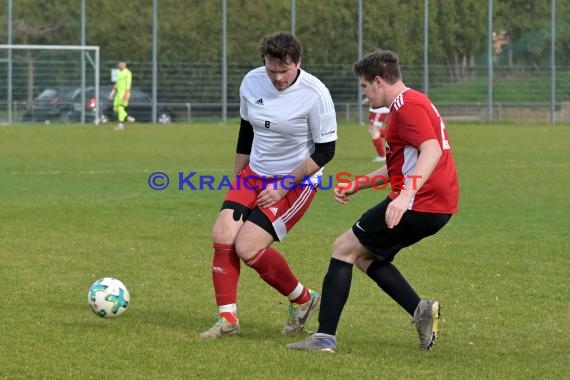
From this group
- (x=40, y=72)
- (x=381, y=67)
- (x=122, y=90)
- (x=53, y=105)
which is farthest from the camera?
(x=40, y=72)

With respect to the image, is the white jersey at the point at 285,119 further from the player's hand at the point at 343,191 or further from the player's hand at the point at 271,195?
the player's hand at the point at 343,191

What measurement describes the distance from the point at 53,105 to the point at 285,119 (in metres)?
33.1

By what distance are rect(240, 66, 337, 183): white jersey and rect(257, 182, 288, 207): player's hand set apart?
0.33ft

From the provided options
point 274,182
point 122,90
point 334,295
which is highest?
point 122,90

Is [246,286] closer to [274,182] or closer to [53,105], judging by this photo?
[274,182]

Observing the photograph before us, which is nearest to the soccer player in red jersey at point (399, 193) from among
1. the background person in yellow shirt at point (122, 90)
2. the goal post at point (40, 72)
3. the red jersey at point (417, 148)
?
the red jersey at point (417, 148)

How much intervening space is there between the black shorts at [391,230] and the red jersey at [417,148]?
6 cm

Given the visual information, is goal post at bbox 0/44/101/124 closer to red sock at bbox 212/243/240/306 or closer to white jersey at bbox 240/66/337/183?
white jersey at bbox 240/66/337/183

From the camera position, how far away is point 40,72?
130ft

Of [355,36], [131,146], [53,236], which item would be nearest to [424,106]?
[53,236]

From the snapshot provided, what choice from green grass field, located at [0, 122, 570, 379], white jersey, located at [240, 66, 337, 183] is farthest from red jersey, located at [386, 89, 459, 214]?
green grass field, located at [0, 122, 570, 379]

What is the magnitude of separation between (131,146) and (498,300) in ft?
62.0

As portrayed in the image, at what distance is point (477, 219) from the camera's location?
13477 mm

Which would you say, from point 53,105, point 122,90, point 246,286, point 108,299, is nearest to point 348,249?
point 108,299
